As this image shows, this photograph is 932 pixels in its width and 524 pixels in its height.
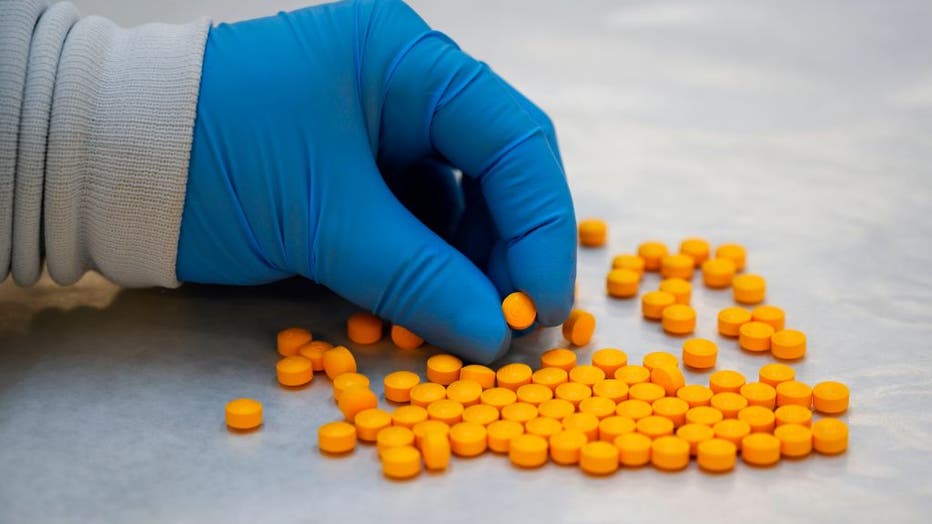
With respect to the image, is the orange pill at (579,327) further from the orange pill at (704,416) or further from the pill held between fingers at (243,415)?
the pill held between fingers at (243,415)

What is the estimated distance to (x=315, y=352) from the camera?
1546 mm

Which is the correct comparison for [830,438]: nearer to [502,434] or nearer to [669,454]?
[669,454]

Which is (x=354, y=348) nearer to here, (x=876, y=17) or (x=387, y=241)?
(x=387, y=241)

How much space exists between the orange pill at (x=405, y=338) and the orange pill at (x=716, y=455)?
42 cm

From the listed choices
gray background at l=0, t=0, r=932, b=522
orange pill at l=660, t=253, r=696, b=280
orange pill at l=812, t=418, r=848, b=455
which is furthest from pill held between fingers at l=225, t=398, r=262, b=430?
orange pill at l=660, t=253, r=696, b=280

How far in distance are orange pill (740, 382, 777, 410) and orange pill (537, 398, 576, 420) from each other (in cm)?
20

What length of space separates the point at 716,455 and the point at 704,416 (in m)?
0.09

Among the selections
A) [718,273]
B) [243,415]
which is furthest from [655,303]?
[243,415]

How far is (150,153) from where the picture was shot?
4.81 ft

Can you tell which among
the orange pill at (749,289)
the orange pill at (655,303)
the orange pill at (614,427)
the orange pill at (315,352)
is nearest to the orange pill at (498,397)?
the orange pill at (614,427)

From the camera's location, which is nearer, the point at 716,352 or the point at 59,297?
the point at 716,352

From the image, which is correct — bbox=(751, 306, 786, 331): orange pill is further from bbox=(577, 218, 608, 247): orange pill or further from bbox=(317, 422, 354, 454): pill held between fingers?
bbox=(317, 422, 354, 454): pill held between fingers

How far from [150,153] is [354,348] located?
1.19ft

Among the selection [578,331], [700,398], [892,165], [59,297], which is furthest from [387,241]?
[892,165]
